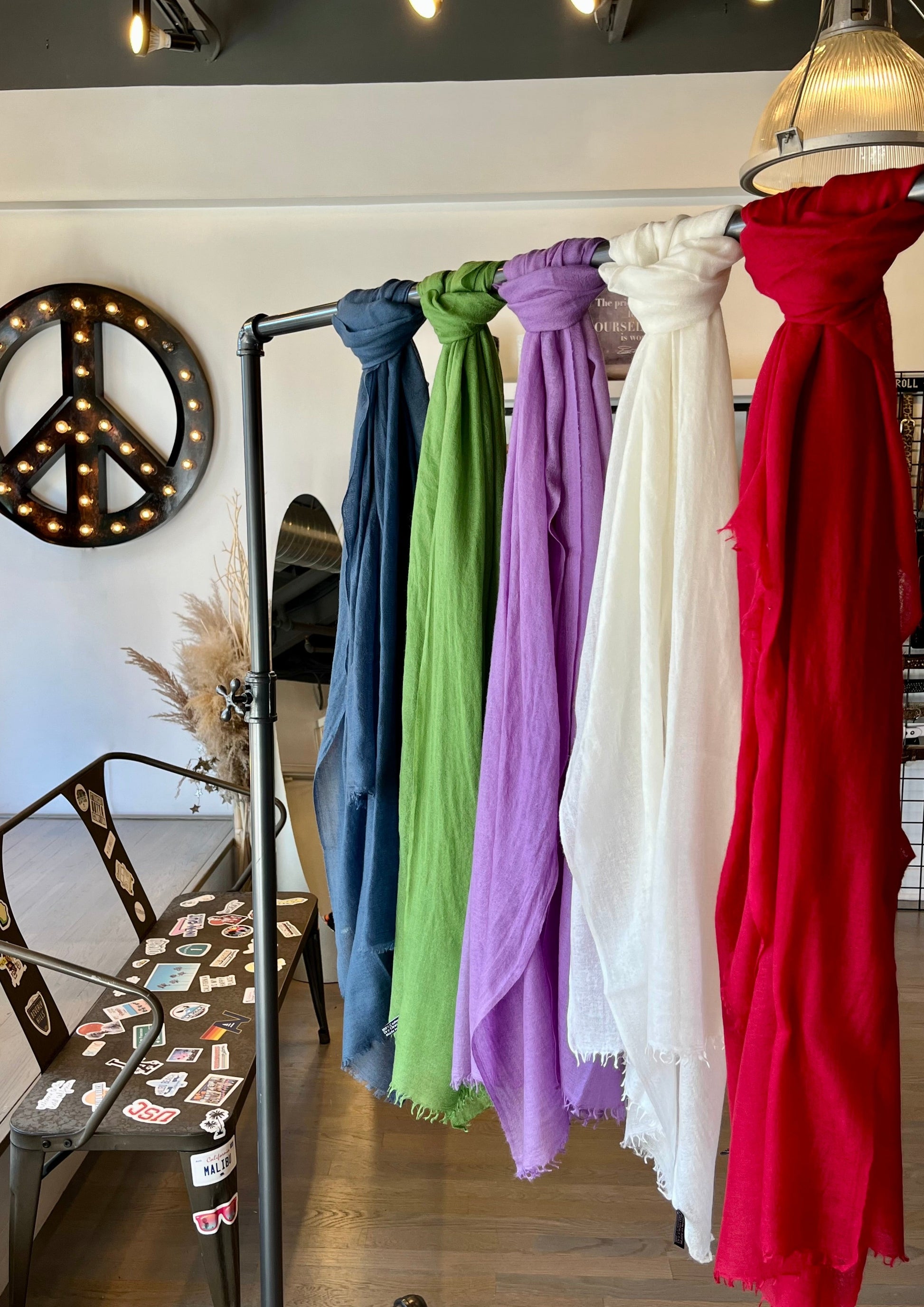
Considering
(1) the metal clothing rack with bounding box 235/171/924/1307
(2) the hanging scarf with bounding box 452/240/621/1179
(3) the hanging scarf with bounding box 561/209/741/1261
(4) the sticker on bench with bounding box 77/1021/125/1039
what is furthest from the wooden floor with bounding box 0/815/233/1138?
(3) the hanging scarf with bounding box 561/209/741/1261

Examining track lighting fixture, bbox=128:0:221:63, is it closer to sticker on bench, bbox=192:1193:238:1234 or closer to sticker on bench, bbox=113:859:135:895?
sticker on bench, bbox=113:859:135:895

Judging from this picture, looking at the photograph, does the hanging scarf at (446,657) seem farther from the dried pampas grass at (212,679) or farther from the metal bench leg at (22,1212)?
the dried pampas grass at (212,679)

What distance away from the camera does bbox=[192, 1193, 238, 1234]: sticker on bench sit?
1.76 meters

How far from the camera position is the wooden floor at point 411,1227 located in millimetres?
1963

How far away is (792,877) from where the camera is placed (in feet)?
2.81

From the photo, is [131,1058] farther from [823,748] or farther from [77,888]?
[77,888]

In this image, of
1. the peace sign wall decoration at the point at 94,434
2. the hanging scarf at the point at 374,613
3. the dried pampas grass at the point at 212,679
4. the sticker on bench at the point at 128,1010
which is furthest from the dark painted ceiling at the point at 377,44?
the sticker on bench at the point at 128,1010

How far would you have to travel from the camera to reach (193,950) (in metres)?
2.47

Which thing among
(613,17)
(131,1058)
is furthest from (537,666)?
(613,17)

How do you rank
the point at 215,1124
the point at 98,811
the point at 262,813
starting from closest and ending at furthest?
the point at 262,813
the point at 215,1124
the point at 98,811

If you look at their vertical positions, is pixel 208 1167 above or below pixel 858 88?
below

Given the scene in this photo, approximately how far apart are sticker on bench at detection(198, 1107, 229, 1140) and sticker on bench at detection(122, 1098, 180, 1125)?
0.20ft

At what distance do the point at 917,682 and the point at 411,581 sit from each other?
3.21 metres

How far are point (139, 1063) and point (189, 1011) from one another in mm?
410
